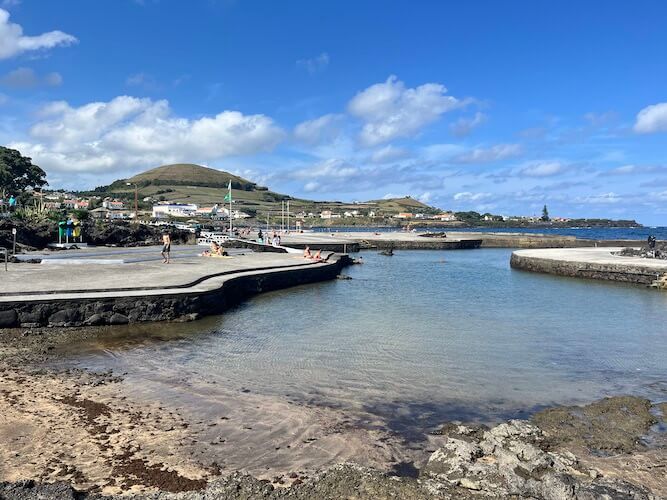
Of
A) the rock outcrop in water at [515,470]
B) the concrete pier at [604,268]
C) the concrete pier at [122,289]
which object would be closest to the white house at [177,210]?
the concrete pier at [604,268]

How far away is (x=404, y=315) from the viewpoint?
20391mm

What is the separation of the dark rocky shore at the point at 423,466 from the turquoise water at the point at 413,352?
1.18 m

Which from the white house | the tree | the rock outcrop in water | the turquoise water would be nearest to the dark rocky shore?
the rock outcrop in water

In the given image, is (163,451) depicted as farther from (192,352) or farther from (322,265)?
(322,265)

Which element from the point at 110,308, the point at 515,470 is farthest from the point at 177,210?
the point at 515,470

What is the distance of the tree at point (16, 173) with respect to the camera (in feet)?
194

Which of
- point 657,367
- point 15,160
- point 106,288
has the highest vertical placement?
point 15,160

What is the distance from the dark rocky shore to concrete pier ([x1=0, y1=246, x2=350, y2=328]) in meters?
6.24

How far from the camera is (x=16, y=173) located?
206ft

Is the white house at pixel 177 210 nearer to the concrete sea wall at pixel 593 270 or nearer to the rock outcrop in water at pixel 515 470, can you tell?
the concrete sea wall at pixel 593 270

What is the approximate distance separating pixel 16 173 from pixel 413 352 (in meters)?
64.8

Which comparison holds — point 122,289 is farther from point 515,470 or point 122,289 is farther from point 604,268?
point 604,268

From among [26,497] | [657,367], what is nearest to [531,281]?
[657,367]

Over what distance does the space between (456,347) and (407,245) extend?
55.6m
